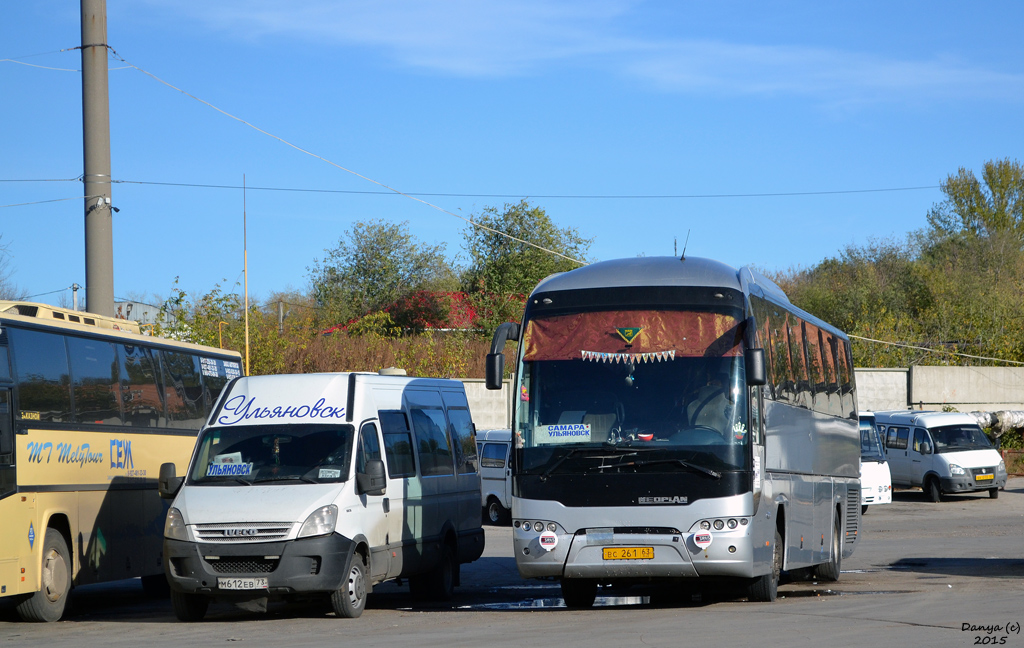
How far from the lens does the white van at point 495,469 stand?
26703 millimetres

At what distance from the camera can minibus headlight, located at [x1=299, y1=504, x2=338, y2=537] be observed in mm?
11391

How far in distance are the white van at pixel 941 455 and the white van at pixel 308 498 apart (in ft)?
65.1

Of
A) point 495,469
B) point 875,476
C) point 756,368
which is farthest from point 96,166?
point 875,476

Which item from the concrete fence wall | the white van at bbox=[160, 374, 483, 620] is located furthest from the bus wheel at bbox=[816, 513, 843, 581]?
the concrete fence wall

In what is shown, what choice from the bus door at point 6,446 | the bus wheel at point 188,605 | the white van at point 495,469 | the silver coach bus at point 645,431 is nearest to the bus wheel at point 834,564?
the silver coach bus at point 645,431

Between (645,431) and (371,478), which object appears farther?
(371,478)

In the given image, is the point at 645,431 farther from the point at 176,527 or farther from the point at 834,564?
the point at 834,564

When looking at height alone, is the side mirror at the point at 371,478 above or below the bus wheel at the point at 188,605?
above

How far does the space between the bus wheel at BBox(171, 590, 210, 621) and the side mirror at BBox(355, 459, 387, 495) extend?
1.98 m

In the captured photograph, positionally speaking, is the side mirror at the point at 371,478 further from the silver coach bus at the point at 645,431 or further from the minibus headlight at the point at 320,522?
the silver coach bus at the point at 645,431

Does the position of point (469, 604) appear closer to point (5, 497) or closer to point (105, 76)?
point (5, 497)

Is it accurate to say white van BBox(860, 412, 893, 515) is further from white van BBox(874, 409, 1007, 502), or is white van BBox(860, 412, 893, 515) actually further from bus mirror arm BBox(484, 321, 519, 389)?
bus mirror arm BBox(484, 321, 519, 389)

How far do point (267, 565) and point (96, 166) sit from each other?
9881 mm

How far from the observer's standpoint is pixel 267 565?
11.4 meters
